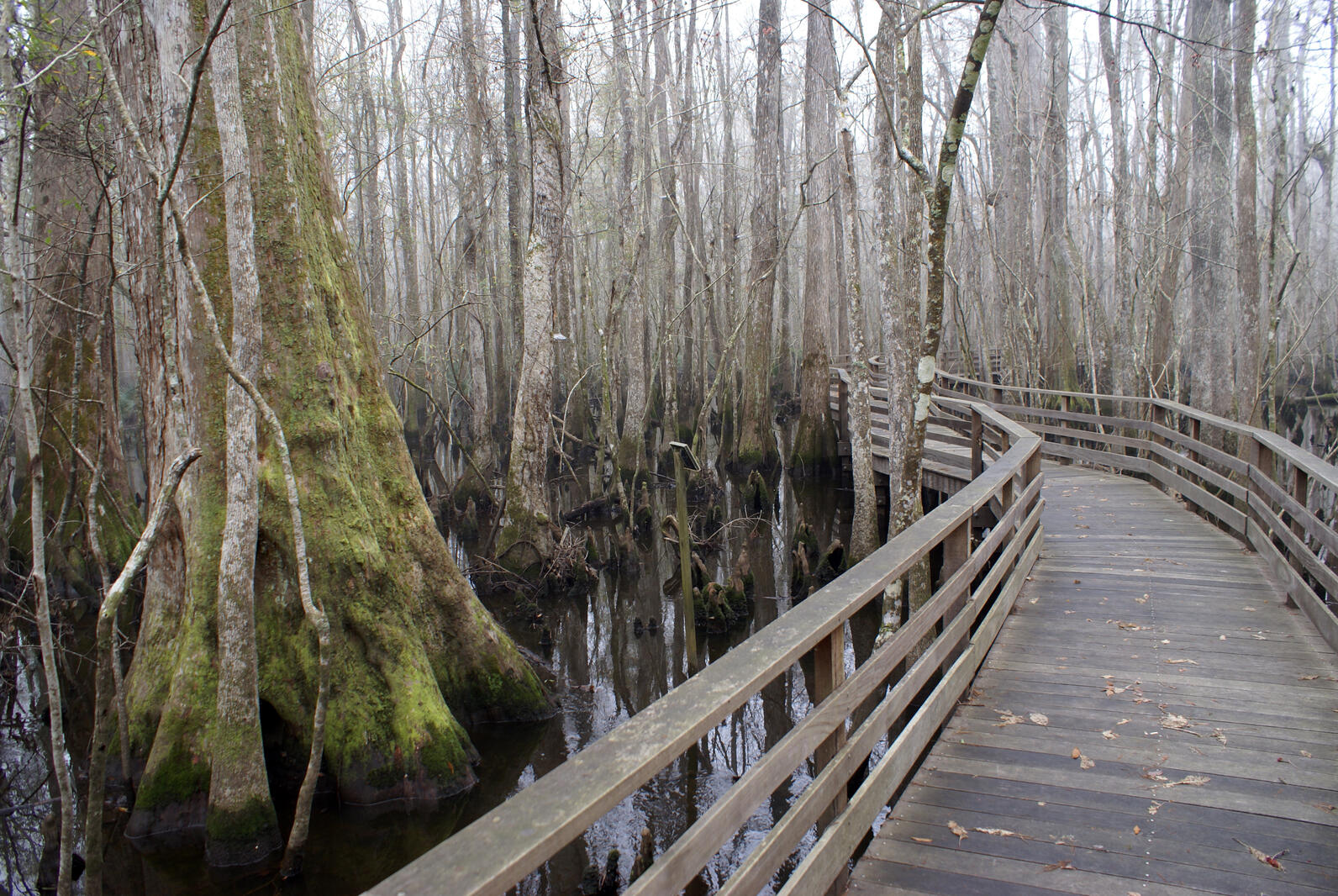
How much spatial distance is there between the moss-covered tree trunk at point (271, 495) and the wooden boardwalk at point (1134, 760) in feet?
10.3

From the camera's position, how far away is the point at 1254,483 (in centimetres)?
602

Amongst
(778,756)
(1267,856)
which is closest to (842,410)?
(1267,856)

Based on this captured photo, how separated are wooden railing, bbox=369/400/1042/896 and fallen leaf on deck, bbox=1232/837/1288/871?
1004 millimetres

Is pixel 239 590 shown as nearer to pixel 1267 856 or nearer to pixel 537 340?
pixel 1267 856

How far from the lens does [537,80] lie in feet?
30.1

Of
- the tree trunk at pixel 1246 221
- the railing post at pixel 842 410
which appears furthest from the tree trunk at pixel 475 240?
the tree trunk at pixel 1246 221

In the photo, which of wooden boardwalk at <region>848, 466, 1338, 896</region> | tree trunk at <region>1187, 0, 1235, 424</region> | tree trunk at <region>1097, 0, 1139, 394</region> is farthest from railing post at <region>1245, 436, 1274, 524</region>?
tree trunk at <region>1097, 0, 1139, 394</region>

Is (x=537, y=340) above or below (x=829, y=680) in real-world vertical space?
above

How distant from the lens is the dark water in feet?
13.9

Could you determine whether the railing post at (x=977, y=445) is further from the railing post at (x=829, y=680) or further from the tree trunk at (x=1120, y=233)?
the railing post at (x=829, y=680)

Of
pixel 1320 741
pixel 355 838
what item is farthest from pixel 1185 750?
pixel 355 838

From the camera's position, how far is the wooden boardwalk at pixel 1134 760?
7.92ft

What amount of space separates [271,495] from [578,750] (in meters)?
2.80

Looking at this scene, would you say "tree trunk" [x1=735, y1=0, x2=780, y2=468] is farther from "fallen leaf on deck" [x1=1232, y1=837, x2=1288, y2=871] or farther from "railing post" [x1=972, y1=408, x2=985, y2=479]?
"fallen leaf on deck" [x1=1232, y1=837, x2=1288, y2=871]
